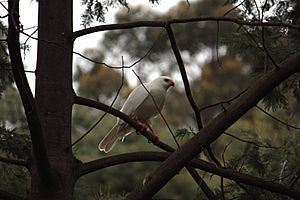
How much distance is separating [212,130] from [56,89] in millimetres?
630

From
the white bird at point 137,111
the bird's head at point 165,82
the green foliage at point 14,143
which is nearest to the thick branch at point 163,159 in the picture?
the green foliage at point 14,143

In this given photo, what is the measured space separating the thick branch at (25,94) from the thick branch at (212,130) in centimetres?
35

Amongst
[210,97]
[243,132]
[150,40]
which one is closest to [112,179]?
[243,132]

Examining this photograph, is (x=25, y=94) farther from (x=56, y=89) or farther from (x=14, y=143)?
(x=14, y=143)

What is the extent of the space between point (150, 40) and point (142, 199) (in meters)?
18.7

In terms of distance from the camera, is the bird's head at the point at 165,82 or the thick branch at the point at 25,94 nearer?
the thick branch at the point at 25,94

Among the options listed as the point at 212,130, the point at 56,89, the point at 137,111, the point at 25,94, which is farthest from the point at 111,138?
the point at 25,94

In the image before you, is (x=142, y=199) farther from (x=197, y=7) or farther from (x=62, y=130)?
(x=197, y=7)

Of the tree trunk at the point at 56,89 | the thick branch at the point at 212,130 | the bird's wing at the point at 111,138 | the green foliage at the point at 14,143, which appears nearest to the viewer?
the thick branch at the point at 212,130

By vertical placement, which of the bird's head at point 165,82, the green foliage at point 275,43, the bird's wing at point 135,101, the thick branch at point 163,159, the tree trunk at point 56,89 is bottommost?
the thick branch at point 163,159

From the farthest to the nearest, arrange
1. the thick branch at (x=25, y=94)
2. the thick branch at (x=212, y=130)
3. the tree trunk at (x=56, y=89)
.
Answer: the tree trunk at (x=56, y=89) → the thick branch at (x=212, y=130) → the thick branch at (x=25, y=94)

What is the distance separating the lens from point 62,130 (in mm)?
2744

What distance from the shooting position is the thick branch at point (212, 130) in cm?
257

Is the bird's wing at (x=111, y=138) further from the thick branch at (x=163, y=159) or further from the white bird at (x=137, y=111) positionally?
the thick branch at (x=163, y=159)
